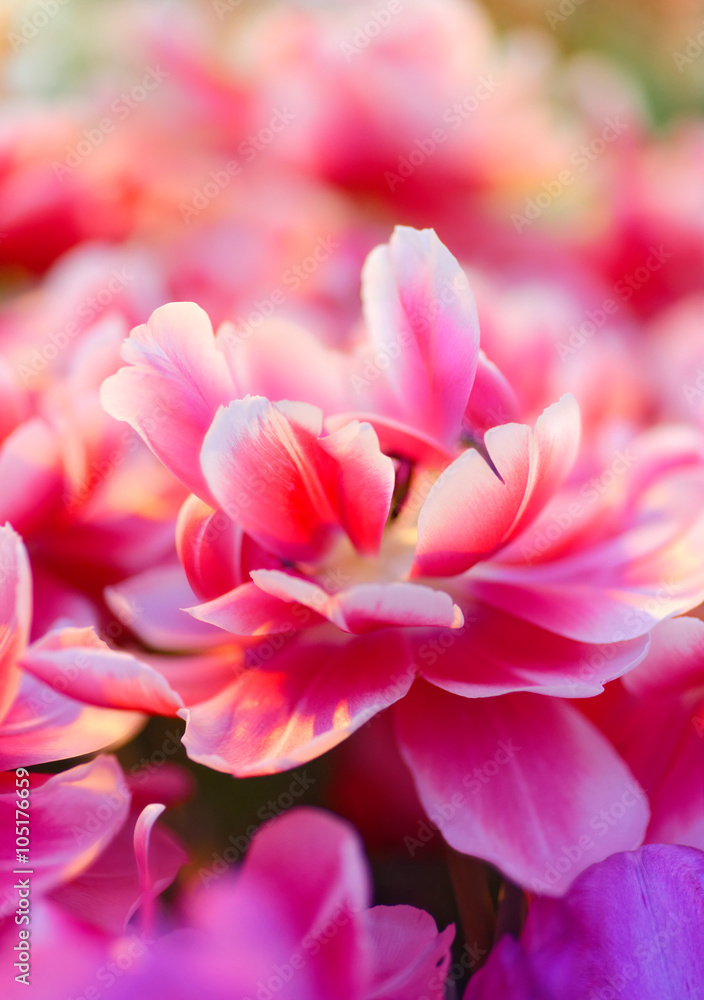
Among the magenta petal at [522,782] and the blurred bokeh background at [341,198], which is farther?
the blurred bokeh background at [341,198]

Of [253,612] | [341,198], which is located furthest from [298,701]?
[341,198]

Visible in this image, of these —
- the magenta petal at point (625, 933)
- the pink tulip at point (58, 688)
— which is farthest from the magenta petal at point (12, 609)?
the magenta petal at point (625, 933)

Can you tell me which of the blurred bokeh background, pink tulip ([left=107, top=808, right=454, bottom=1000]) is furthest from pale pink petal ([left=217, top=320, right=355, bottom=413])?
pink tulip ([left=107, top=808, right=454, bottom=1000])

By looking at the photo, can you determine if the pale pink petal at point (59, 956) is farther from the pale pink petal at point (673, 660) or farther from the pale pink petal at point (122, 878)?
the pale pink petal at point (673, 660)

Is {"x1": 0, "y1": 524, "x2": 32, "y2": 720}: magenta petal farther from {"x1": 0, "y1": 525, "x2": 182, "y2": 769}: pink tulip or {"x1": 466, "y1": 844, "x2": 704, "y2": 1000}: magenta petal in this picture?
{"x1": 466, "y1": 844, "x2": 704, "y2": 1000}: magenta petal

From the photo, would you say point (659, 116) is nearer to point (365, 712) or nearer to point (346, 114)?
point (346, 114)
